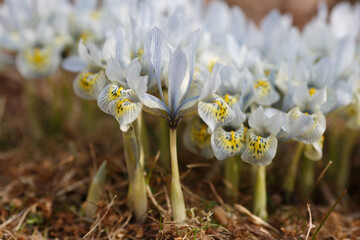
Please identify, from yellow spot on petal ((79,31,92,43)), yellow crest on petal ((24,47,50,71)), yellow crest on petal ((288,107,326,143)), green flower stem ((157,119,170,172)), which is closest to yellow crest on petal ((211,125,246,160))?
yellow crest on petal ((288,107,326,143))

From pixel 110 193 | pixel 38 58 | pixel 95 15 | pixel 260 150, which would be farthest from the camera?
pixel 95 15

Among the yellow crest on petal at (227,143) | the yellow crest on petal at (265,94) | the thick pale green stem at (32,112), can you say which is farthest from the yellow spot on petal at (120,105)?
the thick pale green stem at (32,112)

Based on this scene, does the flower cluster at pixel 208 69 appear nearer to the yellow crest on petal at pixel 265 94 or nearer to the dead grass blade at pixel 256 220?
the yellow crest on petal at pixel 265 94

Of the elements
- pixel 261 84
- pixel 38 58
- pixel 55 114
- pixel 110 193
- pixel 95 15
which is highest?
pixel 95 15

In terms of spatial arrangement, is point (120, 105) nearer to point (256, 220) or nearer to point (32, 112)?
point (256, 220)

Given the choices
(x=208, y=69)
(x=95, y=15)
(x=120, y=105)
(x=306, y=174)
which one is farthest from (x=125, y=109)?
(x=95, y=15)

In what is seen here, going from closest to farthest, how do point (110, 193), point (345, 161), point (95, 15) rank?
1. point (110, 193)
2. point (345, 161)
3. point (95, 15)
